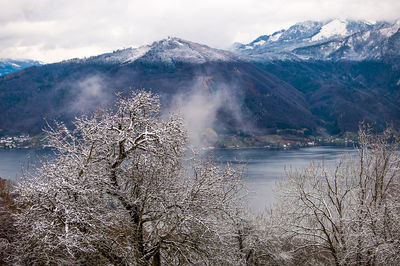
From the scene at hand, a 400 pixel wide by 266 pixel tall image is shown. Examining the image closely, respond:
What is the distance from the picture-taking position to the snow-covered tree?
837cm

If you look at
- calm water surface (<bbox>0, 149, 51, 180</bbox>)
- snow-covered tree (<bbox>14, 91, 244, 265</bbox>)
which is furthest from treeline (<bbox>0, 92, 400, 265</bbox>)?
calm water surface (<bbox>0, 149, 51, 180</bbox>)

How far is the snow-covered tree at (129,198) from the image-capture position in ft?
27.5

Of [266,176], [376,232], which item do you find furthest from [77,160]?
[266,176]

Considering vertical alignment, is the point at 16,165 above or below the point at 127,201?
below

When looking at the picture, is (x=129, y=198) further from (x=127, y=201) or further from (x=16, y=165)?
(x=16, y=165)

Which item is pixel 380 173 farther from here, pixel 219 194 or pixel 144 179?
pixel 144 179

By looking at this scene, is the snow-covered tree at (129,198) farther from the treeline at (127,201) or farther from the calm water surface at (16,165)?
the calm water surface at (16,165)

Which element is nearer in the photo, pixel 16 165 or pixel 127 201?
pixel 127 201

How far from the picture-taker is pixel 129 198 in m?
9.41

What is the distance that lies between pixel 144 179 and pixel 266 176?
78311 millimetres

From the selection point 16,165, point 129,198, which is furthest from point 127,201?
point 16,165

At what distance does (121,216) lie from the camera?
29.7 feet

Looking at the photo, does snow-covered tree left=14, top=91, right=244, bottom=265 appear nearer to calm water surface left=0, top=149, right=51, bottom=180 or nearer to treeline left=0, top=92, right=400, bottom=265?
treeline left=0, top=92, right=400, bottom=265

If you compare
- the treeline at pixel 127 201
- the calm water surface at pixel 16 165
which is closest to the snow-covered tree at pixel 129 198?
the treeline at pixel 127 201
